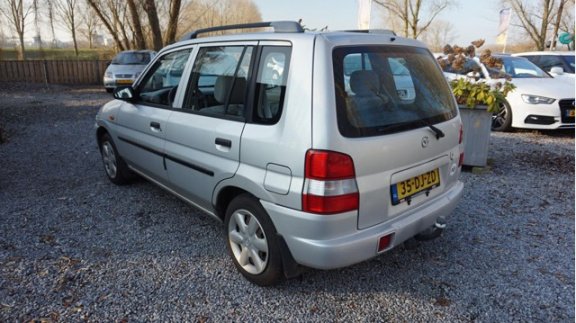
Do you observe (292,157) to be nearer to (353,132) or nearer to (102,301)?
(353,132)

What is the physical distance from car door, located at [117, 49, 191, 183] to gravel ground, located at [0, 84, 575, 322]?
566 millimetres

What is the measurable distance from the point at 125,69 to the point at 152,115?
1206 centimetres

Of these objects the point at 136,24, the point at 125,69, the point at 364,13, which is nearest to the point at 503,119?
the point at 364,13

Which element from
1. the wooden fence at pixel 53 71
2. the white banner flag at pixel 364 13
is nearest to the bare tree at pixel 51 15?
the wooden fence at pixel 53 71

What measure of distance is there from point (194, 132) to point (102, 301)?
53.0 inches

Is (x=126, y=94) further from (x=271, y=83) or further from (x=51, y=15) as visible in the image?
(x=51, y=15)

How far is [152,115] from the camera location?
360 centimetres

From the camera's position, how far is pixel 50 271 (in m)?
3.00

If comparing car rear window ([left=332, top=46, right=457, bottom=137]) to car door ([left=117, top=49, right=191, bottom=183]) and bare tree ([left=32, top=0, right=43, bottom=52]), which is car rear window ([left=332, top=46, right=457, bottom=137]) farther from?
bare tree ([left=32, top=0, right=43, bottom=52])

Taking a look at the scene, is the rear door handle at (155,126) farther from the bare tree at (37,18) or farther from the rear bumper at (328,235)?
the bare tree at (37,18)

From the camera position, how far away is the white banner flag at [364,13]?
858cm

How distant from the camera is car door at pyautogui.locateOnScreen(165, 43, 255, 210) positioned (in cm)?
271

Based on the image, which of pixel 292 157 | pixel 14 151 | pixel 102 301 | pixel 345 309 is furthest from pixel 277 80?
pixel 14 151

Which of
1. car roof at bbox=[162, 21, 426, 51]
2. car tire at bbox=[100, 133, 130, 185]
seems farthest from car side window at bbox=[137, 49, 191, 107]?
car tire at bbox=[100, 133, 130, 185]
